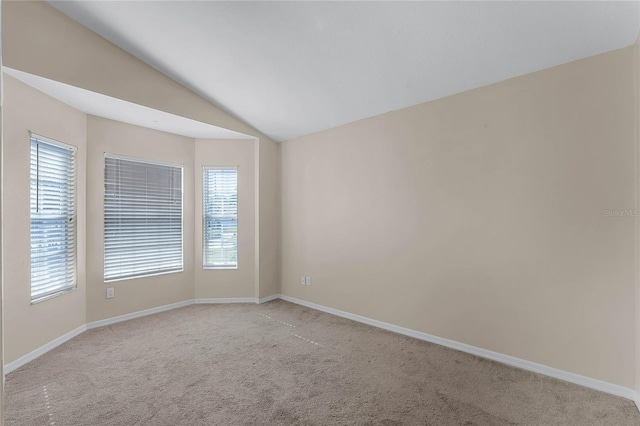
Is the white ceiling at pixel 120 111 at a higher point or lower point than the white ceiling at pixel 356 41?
lower

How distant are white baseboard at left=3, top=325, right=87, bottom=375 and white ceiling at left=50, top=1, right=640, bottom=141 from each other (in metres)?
3.08

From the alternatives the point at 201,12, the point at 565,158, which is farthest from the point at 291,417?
the point at 201,12

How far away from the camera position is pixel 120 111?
3736mm

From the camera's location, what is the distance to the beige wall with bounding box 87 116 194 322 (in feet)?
12.9

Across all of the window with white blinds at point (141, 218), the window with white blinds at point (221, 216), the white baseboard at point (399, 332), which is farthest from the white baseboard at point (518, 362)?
the window with white blinds at point (141, 218)

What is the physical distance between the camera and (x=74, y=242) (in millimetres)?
3740

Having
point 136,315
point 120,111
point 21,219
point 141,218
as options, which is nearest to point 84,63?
point 120,111

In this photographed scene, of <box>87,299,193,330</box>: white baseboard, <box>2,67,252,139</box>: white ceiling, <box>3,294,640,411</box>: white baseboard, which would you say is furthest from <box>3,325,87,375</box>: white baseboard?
<box>2,67,252,139</box>: white ceiling

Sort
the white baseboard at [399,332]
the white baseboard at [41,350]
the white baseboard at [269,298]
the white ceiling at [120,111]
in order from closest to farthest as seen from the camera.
→ the white baseboard at [399,332] < the white baseboard at [41,350] < the white ceiling at [120,111] < the white baseboard at [269,298]

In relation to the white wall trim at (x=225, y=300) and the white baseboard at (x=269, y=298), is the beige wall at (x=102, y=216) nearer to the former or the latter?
the white wall trim at (x=225, y=300)

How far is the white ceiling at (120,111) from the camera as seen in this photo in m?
3.03

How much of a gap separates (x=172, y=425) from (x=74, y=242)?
8.53 ft

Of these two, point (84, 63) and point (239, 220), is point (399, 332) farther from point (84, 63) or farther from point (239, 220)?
point (84, 63)

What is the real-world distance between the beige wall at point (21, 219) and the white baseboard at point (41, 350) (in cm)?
4
